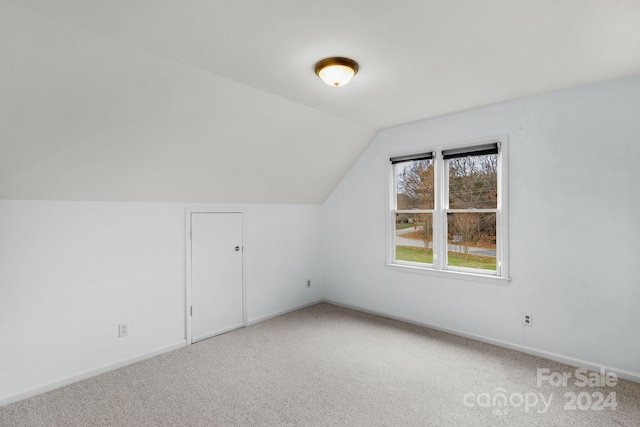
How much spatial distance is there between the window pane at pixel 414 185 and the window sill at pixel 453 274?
0.76 m

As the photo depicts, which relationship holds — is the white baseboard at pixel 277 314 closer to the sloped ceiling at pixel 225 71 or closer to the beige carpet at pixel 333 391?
the beige carpet at pixel 333 391

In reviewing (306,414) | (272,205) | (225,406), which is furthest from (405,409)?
(272,205)

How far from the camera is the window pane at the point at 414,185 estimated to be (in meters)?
4.03

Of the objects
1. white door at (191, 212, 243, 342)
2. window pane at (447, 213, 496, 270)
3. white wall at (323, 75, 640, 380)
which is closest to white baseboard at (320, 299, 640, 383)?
white wall at (323, 75, 640, 380)

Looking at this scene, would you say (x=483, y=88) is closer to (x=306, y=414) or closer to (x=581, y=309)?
(x=581, y=309)

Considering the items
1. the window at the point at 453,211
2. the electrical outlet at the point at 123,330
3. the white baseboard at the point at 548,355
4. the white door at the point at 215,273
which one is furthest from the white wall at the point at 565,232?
the electrical outlet at the point at 123,330

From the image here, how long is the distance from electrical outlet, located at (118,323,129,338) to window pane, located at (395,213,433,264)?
3.12 meters

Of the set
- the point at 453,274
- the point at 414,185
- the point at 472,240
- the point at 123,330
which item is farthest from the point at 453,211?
the point at 123,330

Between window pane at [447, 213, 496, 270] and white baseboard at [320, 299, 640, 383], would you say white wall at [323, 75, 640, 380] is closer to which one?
white baseboard at [320, 299, 640, 383]

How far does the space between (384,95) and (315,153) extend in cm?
123

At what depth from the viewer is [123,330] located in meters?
3.04

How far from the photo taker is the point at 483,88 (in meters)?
2.94

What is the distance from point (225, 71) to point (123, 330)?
97.4 inches

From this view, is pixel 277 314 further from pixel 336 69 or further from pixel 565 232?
pixel 565 232
